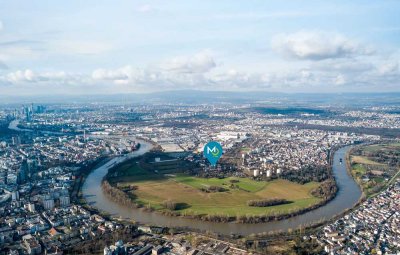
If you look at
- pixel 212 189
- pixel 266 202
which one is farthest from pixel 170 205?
pixel 266 202

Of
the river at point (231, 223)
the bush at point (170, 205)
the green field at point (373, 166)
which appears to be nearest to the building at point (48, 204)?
the river at point (231, 223)

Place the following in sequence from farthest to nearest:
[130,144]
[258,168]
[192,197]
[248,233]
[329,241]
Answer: [130,144], [258,168], [192,197], [248,233], [329,241]

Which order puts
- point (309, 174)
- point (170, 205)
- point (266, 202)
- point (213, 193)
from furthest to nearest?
point (309, 174), point (213, 193), point (266, 202), point (170, 205)

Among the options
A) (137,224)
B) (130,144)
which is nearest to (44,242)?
(137,224)

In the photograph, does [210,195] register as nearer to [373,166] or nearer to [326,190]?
[326,190]

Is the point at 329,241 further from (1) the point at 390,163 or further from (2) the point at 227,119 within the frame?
(2) the point at 227,119

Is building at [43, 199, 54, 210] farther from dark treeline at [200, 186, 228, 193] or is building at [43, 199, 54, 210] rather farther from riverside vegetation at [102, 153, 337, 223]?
dark treeline at [200, 186, 228, 193]

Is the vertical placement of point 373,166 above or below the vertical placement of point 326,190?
above

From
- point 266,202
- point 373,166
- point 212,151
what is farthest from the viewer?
point 373,166
